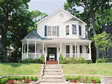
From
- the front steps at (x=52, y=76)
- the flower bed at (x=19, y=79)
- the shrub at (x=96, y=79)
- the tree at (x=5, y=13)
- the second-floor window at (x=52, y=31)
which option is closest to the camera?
the flower bed at (x=19, y=79)

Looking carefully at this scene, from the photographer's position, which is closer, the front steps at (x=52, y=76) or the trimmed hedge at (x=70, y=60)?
the front steps at (x=52, y=76)

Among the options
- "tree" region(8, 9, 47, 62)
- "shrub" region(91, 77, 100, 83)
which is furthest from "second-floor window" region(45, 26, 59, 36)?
"shrub" region(91, 77, 100, 83)

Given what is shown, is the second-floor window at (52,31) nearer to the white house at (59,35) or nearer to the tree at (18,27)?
the white house at (59,35)

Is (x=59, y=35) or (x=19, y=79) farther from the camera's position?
(x=59, y=35)

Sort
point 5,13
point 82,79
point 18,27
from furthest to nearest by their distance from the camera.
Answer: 1. point 18,27
2. point 5,13
3. point 82,79

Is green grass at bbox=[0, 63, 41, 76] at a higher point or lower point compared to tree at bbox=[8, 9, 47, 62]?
lower

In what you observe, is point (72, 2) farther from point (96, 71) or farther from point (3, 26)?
point (96, 71)

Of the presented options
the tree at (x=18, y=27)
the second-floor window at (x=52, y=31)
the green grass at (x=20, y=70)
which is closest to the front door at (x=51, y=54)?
the second-floor window at (x=52, y=31)

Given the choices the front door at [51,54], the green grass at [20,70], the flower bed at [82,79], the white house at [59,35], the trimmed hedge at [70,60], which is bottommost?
the flower bed at [82,79]

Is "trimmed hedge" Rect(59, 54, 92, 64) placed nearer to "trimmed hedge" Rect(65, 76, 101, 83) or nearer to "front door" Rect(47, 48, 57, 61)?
"front door" Rect(47, 48, 57, 61)

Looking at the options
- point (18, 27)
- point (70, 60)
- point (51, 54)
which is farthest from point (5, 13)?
point (70, 60)

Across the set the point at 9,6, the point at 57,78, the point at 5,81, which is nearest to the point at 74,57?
the point at 57,78

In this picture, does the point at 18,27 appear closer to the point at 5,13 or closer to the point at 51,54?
the point at 5,13

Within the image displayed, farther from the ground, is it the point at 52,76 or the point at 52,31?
the point at 52,31
